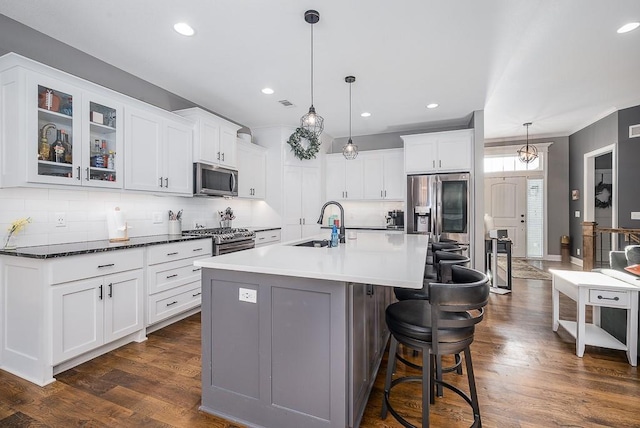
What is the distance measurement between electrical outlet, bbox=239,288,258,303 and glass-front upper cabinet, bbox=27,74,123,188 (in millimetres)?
1910

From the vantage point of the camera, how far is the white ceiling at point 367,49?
7.61 ft

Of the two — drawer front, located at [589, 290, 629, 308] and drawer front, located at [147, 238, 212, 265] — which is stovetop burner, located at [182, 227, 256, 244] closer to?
drawer front, located at [147, 238, 212, 265]

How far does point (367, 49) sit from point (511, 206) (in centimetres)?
628

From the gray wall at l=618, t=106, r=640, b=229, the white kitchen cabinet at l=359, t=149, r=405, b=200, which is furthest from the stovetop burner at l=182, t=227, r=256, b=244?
the gray wall at l=618, t=106, r=640, b=229

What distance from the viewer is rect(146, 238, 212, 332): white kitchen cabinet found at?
293 centimetres

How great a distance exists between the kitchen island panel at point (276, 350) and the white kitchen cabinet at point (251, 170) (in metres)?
3.20

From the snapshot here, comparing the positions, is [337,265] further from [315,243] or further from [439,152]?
[439,152]

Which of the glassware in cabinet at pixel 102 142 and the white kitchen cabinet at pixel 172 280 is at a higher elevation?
the glassware in cabinet at pixel 102 142

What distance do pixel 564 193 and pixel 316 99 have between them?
20.8ft

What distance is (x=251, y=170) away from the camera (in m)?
5.08

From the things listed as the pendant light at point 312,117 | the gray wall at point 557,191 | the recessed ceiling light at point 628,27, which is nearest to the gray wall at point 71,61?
the pendant light at point 312,117

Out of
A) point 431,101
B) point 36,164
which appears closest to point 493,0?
point 431,101

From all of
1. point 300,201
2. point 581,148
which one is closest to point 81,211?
point 300,201

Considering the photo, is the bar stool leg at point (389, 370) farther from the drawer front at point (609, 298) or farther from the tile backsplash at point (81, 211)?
the tile backsplash at point (81, 211)
